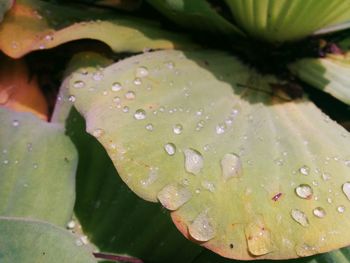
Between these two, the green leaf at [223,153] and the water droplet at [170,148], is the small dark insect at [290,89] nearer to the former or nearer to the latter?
the green leaf at [223,153]

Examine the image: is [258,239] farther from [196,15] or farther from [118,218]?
[196,15]

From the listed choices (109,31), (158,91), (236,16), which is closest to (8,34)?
(109,31)

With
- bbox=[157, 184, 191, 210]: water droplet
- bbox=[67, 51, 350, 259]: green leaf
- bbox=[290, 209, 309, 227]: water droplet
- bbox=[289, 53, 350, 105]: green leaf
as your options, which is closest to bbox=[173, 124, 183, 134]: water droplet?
bbox=[67, 51, 350, 259]: green leaf

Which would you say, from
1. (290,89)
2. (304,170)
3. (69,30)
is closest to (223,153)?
(304,170)

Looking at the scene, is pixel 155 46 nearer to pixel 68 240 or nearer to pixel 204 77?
pixel 204 77

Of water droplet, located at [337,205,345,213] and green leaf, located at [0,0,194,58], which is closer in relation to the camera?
water droplet, located at [337,205,345,213]

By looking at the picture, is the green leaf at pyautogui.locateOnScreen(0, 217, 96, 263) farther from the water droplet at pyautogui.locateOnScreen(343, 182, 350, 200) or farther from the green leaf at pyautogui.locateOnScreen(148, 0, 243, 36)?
the green leaf at pyautogui.locateOnScreen(148, 0, 243, 36)

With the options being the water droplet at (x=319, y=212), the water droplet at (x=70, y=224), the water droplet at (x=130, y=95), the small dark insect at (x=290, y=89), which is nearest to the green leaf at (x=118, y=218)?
the water droplet at (x=70, y=224)
